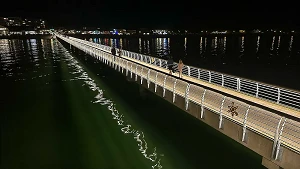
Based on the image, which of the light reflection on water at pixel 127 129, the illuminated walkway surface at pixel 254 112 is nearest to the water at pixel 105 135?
the light reflection on water at pixel 127 129

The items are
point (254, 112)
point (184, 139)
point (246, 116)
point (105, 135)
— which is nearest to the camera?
point (246, 116)

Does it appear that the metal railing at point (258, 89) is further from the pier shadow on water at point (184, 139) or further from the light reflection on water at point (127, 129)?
the light reflection on water at point (127, 129)

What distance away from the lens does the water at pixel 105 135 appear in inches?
585

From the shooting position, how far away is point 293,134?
349 inches

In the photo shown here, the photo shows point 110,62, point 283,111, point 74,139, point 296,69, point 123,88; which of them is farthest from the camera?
point 296,69

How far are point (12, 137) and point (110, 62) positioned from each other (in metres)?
19.8

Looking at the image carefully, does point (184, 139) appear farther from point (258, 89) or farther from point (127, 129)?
point (258, 89)

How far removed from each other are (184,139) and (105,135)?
5724mm

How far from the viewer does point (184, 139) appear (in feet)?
59.0

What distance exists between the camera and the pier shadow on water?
15.0 m

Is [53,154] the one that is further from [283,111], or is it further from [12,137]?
[283,111]

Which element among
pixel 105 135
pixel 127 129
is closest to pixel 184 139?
pixel 127 129

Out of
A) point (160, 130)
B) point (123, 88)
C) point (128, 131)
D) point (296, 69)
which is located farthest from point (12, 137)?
point (296, 69)

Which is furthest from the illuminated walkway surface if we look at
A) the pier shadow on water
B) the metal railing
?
the pier shadow on water
